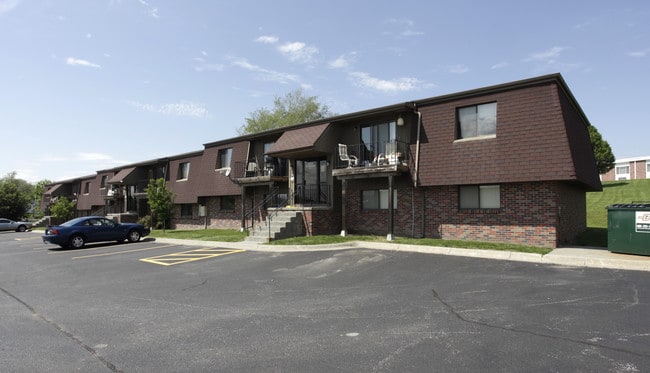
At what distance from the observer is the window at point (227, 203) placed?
2531 cm

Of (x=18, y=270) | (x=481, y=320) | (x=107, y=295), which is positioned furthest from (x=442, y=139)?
(x=18, y=270)

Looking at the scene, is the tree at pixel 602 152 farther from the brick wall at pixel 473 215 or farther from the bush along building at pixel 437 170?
the brick wall at pixel 473 215

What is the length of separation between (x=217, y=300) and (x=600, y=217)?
28.2m

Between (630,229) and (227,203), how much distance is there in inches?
852

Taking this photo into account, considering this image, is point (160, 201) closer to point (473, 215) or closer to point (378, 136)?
point (378, 136)

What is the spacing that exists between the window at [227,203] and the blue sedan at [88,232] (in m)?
6.00

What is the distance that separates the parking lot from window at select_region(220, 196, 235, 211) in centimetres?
1437

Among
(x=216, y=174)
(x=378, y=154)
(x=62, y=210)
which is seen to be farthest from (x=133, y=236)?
(x=62, y=210)

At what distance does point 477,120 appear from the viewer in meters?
14.3

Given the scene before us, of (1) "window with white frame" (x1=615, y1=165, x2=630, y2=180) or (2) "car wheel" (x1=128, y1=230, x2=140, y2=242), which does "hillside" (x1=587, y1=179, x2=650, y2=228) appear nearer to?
(1) "window with white frame" (x1=615, y1=165, x2=630, y2=180)

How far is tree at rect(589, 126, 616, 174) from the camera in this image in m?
47.8

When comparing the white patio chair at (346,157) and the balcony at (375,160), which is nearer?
the balcony at (375,160)

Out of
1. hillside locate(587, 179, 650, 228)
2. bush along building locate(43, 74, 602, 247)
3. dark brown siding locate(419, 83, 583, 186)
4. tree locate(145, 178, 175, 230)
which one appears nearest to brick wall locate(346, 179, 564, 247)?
bush along building locate(43, 74, 602, 247)

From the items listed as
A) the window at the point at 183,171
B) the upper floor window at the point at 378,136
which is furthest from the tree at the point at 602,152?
the window at the point at 183,171
